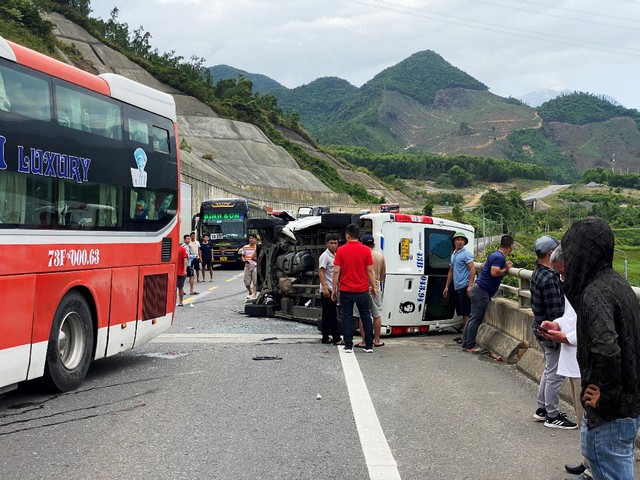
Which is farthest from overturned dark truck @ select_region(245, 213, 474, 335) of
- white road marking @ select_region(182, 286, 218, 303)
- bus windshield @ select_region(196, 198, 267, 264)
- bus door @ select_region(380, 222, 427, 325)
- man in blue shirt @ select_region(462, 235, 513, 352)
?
bus windshield @ select_region(196, 198, 267, 264)

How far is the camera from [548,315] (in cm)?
772

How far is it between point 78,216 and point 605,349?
6.48m

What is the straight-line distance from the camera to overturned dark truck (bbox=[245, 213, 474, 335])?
13.3 meters

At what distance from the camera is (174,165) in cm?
1153

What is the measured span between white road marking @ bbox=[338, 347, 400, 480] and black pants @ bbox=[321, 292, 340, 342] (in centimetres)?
246

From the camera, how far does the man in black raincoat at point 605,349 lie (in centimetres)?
379

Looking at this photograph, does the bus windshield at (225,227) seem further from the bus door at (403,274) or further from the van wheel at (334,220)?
the bus door at (403,274)

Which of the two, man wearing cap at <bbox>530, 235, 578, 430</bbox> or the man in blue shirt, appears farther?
the man in blue shirt

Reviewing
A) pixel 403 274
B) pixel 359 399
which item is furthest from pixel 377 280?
pixel 359 399

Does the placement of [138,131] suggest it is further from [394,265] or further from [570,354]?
[570,354]

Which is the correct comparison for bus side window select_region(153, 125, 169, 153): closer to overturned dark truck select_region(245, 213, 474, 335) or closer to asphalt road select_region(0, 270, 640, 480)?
asphalt road select_region(0, 270, 640, 480)

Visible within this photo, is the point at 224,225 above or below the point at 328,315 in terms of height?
above

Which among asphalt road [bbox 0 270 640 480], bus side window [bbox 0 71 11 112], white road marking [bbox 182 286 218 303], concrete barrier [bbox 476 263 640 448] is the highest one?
bus side window [bbox 0 71 11 112]

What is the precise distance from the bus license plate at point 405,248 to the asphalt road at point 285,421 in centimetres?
197
